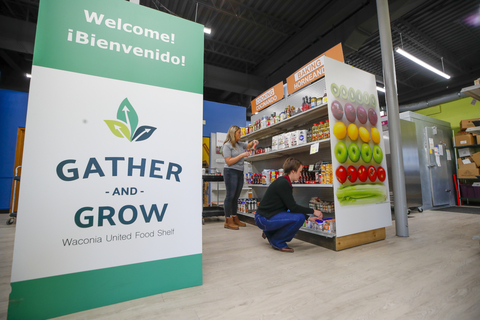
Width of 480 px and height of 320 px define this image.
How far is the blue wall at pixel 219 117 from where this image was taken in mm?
7975

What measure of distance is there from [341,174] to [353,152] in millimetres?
379

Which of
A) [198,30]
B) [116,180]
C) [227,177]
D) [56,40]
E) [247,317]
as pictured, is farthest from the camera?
[227,177]

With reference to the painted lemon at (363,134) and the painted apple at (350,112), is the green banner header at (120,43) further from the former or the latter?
the painted lemon at (363,134)

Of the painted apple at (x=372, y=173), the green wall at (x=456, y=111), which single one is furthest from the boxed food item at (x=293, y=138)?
the green wall at (x=456, y=111)

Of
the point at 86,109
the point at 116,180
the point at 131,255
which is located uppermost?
the point at 86,109

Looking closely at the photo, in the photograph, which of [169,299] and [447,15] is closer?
[169,299]

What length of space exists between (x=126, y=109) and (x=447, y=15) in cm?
894

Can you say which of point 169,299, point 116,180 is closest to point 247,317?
point 169,299

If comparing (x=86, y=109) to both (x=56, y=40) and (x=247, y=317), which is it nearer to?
(x=56, y=40)

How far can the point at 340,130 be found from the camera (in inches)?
105

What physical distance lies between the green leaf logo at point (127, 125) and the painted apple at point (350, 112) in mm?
2377

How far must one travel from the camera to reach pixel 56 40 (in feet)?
4.67

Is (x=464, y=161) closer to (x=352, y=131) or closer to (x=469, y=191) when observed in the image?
(x=469, y=191)

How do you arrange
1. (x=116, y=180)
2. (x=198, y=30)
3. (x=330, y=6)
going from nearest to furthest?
1. (x=116, y=180)
2. (x=198, y=30)
3. (x=330, y=6)
